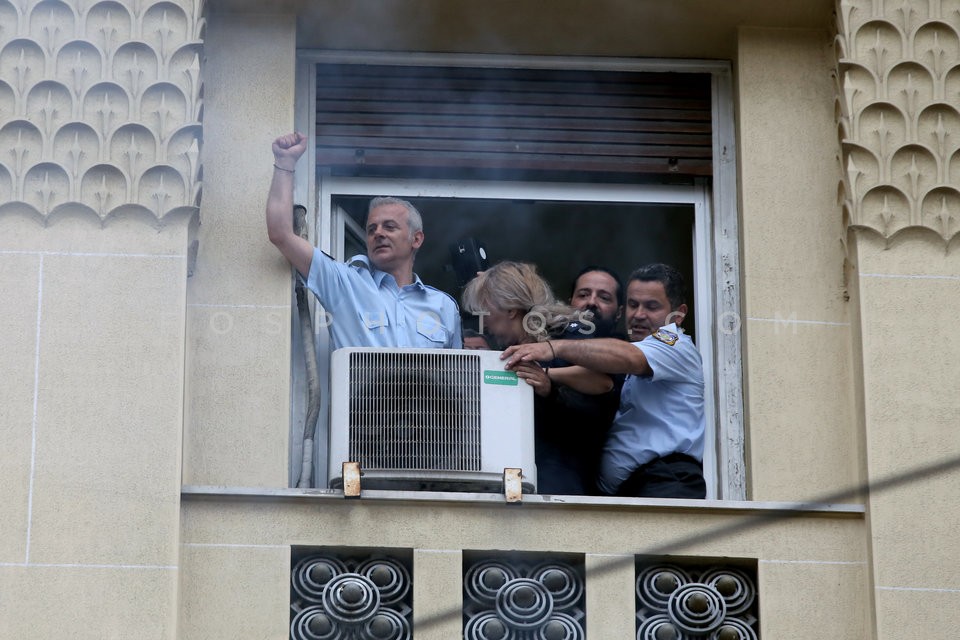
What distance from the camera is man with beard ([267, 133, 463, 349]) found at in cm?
1050

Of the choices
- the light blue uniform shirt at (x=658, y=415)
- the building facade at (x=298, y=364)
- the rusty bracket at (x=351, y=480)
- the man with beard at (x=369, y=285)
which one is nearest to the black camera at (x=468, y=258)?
the man with beard at (x=369, y=285)

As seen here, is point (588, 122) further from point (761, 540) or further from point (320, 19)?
point (761, 540)

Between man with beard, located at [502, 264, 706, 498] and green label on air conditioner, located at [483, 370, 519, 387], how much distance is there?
4cm

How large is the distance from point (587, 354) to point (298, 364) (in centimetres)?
162

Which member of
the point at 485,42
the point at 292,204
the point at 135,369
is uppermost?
the point at 485,42

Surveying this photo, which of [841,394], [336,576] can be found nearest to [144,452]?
[336,576]

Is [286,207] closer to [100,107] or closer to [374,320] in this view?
[374,320]

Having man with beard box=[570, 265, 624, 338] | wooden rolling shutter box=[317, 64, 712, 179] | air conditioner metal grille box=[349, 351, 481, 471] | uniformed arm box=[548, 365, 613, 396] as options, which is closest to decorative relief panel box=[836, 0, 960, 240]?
wooden rolling shutter box=[317, 64, 712, 179]

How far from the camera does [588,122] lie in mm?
11445

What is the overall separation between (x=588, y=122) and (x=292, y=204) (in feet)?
6.10

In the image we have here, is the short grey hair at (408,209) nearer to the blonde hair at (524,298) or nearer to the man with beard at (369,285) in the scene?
the man with beard at (369,285)


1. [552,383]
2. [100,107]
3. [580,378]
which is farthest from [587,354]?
[100,107]

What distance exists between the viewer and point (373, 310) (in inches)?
416

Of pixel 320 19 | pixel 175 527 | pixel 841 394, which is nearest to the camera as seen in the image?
pixel 175 527
